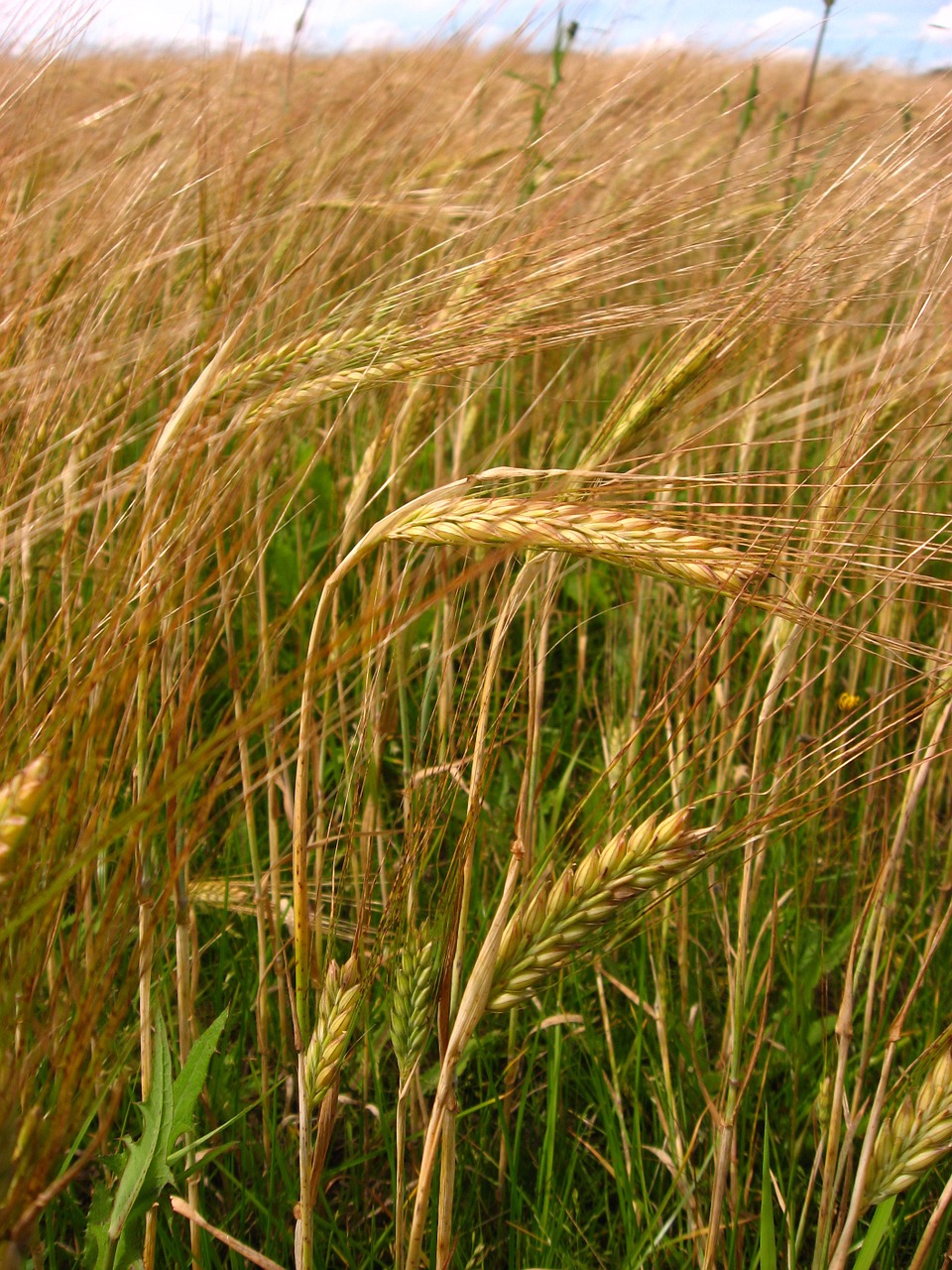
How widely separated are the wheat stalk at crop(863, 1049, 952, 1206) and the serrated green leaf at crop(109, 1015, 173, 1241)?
24.3 inches

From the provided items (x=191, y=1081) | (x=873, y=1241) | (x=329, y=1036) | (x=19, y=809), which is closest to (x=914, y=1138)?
(x=873, y=1241)

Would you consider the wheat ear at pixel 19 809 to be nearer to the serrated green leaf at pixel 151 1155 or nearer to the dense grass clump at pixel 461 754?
the dense grass clump at pixel 461 754

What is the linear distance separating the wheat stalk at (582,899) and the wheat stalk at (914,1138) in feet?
1.11

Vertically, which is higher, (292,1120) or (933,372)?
(933,372)

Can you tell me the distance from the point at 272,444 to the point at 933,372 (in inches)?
28.8

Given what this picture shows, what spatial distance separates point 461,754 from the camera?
3.30ft

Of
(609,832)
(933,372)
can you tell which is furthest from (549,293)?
(609,832)

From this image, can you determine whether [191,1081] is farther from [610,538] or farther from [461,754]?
[610,538]

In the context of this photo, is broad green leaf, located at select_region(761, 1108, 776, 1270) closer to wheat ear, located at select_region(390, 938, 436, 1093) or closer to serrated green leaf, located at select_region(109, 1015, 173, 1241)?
wheat ear, located at select_region(390, 938, 436, 1093)

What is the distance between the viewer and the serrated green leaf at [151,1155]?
2.74 ft

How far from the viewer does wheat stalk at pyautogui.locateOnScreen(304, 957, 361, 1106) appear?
0.81 m

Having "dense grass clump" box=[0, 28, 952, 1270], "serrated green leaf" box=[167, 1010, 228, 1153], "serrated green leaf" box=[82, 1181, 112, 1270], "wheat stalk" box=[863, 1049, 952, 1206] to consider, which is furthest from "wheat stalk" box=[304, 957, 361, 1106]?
"wheat stalk" box=[863, 1049, 952, 1206]

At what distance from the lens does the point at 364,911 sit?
2.75 feet

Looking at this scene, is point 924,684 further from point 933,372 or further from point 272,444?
point 272,444
